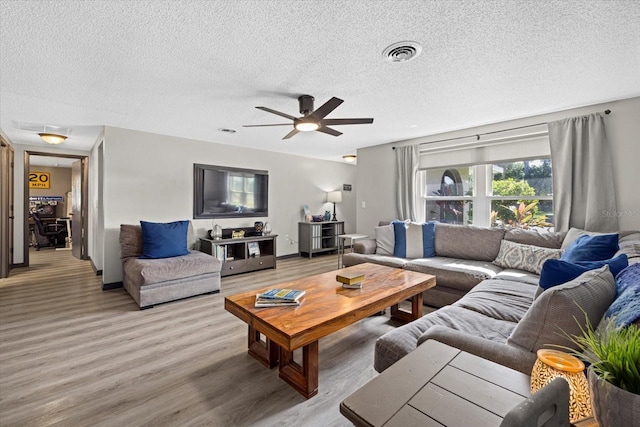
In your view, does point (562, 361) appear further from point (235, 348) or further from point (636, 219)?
point (636, 219)

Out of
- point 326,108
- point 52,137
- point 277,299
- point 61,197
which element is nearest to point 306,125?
point 326,108

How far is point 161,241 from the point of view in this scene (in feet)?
12.3

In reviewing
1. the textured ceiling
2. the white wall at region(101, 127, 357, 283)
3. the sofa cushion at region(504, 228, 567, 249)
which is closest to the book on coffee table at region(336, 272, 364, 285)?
the textured ceiling

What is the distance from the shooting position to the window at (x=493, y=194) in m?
3.63

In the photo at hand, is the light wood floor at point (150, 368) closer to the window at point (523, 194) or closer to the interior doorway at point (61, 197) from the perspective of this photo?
the window at point (523, 194)

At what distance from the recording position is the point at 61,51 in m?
2.00

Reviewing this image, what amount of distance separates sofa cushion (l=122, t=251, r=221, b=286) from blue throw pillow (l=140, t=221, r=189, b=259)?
0.42 feet

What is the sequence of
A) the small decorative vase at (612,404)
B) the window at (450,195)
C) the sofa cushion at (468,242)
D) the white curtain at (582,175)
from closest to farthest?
the small decorative vase at (612,404) < the white curtain at (582,175) < the sofa cushion at (468,242) < the window at (450,195)

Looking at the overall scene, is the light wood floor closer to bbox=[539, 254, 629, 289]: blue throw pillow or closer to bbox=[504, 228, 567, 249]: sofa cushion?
bbox=[539, 254, 629, 289]: blue throw pillow

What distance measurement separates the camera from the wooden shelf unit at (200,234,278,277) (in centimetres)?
447

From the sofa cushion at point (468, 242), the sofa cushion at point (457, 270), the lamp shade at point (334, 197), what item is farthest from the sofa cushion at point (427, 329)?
the lamp shade at point (334, 197)

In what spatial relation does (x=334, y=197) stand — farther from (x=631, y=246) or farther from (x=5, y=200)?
(x=5, y=200)

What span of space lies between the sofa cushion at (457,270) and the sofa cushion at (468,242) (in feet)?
0.50

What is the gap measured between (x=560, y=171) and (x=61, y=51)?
4.90m
